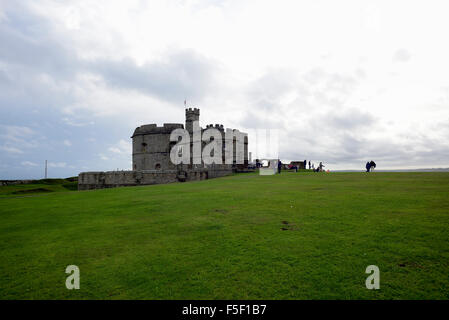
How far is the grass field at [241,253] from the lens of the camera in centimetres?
331

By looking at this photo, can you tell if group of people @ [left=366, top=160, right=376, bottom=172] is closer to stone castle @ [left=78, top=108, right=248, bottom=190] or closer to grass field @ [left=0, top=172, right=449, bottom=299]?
stone castle @ [left=78, top=108, right=248, bottom=190]

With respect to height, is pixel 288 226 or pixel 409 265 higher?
pixel 288 226

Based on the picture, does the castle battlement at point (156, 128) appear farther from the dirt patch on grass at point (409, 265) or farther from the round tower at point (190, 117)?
the dirt patch on grass at point (409, 265)

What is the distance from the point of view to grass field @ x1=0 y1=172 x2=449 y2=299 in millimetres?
3314

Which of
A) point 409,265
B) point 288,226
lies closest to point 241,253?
point 288,226

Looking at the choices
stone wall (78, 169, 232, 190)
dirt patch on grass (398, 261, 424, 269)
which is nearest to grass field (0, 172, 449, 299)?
dirt patch on grass (398, 261, 424, 269)

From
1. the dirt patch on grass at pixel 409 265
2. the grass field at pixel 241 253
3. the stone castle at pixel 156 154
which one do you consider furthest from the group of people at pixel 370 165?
the dirt patch on grass at pixel 409 265

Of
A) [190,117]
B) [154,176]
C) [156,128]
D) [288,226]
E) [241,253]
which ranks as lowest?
[241,253]

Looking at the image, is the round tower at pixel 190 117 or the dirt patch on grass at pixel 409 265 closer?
the dirt patch on grass at pixel 409 265

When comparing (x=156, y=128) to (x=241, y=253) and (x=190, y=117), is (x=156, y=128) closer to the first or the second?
(x=190, y=117)

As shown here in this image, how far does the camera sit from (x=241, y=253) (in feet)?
14.3

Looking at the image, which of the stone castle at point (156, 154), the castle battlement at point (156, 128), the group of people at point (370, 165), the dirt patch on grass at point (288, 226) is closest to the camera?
the dirt patch on grass at point (288, 226)

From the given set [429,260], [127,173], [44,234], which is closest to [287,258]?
[429,260]
